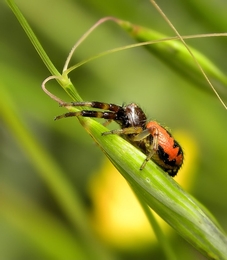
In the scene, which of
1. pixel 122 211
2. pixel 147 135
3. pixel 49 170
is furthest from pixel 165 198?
pixel 122 211

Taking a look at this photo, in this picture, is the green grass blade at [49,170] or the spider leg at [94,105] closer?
the spider leg at [94,105]

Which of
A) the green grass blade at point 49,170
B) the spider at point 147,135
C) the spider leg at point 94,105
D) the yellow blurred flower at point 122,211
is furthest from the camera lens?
the yellow blurred flower at point 122,211

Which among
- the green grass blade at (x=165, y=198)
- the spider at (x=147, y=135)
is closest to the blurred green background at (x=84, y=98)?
the spider at (x=147, y=135)

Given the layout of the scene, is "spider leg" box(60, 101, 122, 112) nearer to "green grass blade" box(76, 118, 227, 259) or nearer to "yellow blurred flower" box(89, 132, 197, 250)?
"green grass blade" box(76, 118, 227, 259)

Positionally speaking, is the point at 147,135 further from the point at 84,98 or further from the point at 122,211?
the point at 84,98

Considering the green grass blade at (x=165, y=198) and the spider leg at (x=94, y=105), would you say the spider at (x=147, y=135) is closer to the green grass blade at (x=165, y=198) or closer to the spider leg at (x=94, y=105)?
the spider leg at (x=94, y=105)

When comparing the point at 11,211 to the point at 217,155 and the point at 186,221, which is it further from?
the point at 186,221

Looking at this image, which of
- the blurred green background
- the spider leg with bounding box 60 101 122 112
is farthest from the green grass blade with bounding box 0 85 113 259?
the spider leg with bounding box 60 101 122 112

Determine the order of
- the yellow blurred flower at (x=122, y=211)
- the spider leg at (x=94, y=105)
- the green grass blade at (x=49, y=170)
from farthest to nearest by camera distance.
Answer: the yellow blurred flower at (x=122, y=211), the green grass blade at (x=49, y=170), the spider leg at (x=94, y=105)
